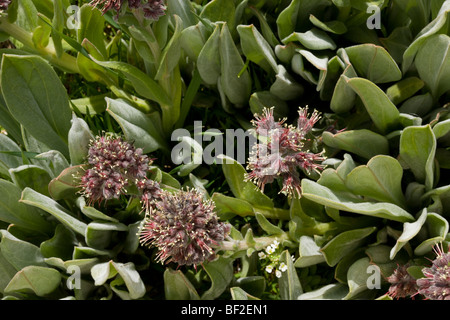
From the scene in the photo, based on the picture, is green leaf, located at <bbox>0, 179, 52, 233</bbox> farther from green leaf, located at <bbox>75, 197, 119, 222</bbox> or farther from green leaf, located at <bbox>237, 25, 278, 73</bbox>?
green leaf, located at <bbox>237, 25, 278, 73</bbox>

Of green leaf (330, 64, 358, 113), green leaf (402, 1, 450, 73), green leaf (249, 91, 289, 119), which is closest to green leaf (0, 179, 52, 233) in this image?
green leaf (249, 91, 289, 119)

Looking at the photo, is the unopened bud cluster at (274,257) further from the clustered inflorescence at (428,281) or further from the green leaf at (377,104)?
the green leaf at (377,104)

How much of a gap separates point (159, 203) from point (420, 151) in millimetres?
783

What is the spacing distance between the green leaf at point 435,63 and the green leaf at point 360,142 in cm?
24

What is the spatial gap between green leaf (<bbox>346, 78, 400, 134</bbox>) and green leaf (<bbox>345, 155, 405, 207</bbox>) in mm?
181

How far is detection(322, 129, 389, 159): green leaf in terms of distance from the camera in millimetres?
1686

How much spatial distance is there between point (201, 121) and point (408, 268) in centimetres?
92

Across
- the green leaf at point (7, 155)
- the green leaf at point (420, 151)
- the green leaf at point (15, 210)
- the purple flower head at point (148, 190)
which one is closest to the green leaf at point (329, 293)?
A: the green leaf at point (420, 151)

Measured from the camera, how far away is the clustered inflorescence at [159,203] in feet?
5.18

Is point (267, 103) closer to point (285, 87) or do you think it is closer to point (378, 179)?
point (285, 87)

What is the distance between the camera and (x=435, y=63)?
1669mm

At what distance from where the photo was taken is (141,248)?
6.38 ft

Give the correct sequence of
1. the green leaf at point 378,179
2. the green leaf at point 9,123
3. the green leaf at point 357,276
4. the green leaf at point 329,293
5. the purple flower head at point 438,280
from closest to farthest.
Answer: the purple flower head at point 438,280 → the green leaf at point 378,179 → the green leaf at point 357,276 → the green leaf at point 329,293 → the green leaf at point 9,123

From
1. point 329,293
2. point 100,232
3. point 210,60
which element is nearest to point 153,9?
point 210,60
